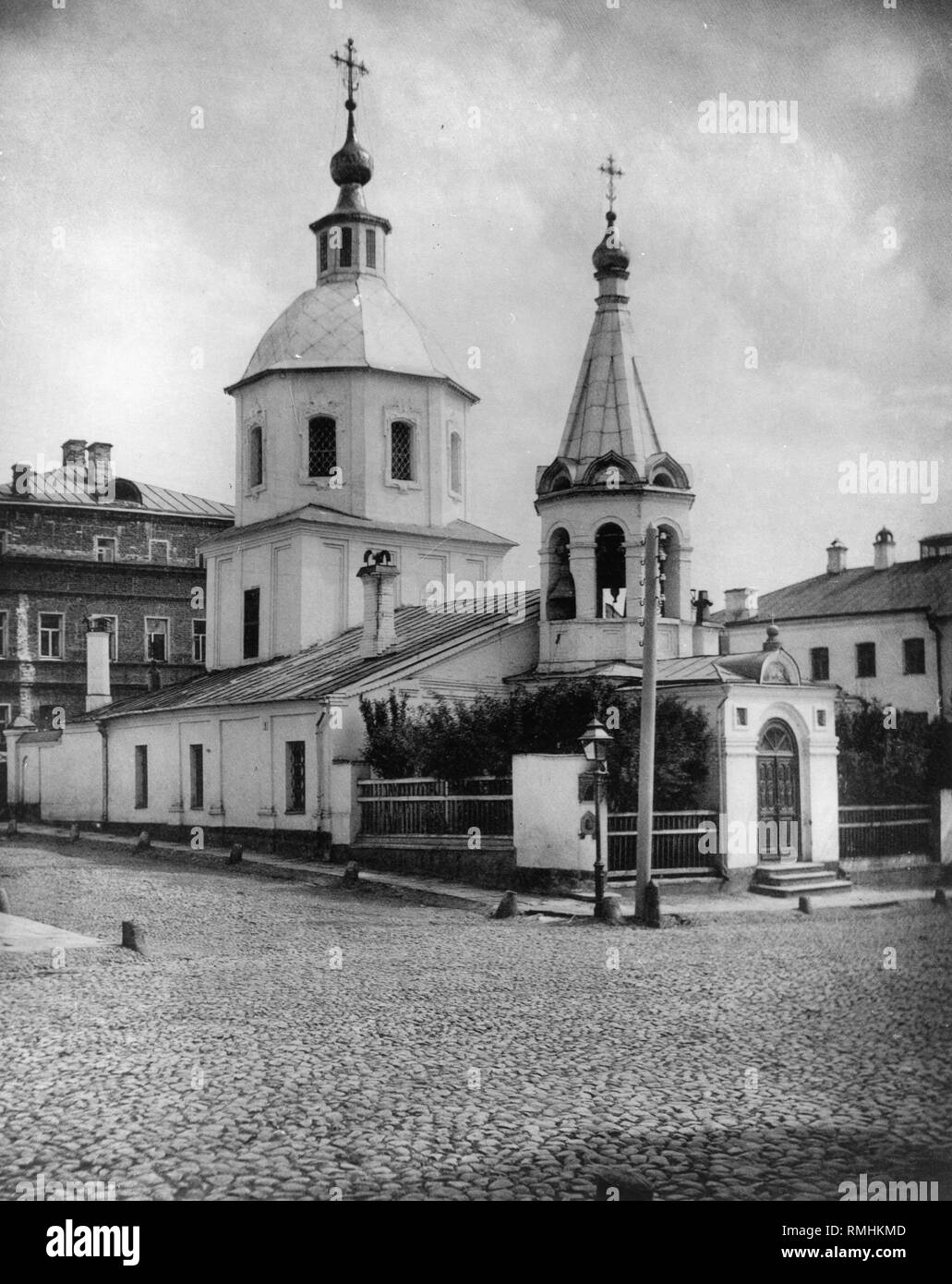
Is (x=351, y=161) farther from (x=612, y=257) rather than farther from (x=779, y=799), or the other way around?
(x=779, y=799)

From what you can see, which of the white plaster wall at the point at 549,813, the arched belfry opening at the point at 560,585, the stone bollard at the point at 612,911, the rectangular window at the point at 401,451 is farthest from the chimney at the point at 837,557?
the rectangular window at the point at 401,451

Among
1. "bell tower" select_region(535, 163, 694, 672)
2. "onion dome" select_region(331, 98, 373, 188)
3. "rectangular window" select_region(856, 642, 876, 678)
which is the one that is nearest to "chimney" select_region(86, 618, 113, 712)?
"bell tower" select_region(535, 163, 694, 672)

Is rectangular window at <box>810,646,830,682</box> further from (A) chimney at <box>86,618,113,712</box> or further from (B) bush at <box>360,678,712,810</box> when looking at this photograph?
(A) chimney at <box>86,618,113,712</box>

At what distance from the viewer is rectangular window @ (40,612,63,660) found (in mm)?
6875

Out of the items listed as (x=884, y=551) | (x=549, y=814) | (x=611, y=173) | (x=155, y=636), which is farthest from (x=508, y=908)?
(x=611, y=173)

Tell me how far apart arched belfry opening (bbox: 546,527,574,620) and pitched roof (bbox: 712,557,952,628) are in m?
1.88

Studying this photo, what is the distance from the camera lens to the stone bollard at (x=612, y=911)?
7867mm

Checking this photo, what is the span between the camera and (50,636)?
692 cm

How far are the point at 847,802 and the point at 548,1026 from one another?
2302 millimetres

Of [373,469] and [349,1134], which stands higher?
[373,469]

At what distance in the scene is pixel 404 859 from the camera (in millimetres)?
10281

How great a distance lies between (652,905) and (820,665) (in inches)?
69.7

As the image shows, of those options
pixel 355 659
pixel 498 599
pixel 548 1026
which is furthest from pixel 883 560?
pixel 355 659
